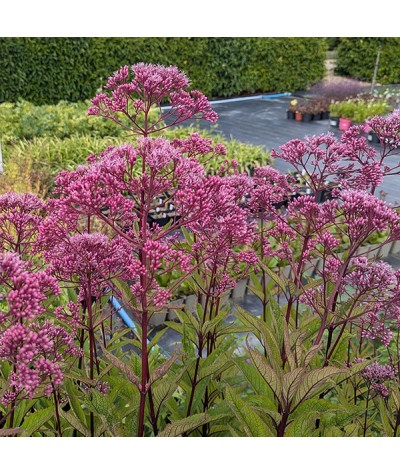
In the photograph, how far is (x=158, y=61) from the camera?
17.5 m

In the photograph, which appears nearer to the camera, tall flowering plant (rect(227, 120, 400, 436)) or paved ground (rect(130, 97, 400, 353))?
tall flowering plant (rect(227, 120, 400, 436))

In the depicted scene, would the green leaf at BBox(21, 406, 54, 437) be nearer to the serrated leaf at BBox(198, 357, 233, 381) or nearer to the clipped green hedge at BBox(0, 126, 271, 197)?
the serrated leaf at BBox(198, 357, 233, 381)

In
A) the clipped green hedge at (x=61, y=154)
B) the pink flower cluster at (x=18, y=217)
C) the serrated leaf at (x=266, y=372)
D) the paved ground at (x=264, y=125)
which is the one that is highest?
the pink flower cluster at (x=18, y=217)

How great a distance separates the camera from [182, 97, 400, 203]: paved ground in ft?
45.2

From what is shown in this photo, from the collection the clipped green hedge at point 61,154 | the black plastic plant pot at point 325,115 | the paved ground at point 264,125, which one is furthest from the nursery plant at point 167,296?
the black plastic plant pot at point 325,115

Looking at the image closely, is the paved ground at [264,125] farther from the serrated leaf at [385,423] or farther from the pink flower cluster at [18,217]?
the pink flower cluster at [18,217]

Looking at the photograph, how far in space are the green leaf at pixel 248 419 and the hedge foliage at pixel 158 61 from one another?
15086 mm

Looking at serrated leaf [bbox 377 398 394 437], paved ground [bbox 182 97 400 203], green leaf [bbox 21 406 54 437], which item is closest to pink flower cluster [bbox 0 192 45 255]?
green leaf [bbox 21 406 54 437]

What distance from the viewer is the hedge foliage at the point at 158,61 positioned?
593 inches

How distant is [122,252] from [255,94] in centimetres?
1961

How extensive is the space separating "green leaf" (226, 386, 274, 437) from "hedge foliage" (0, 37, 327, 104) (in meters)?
15.1

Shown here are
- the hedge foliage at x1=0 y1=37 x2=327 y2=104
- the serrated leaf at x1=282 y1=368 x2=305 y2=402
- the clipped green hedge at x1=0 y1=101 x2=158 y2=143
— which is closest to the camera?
the serrated leaf at x1=282 y1=368 x2=305 y2=402

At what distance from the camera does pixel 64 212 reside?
64.6 inches
